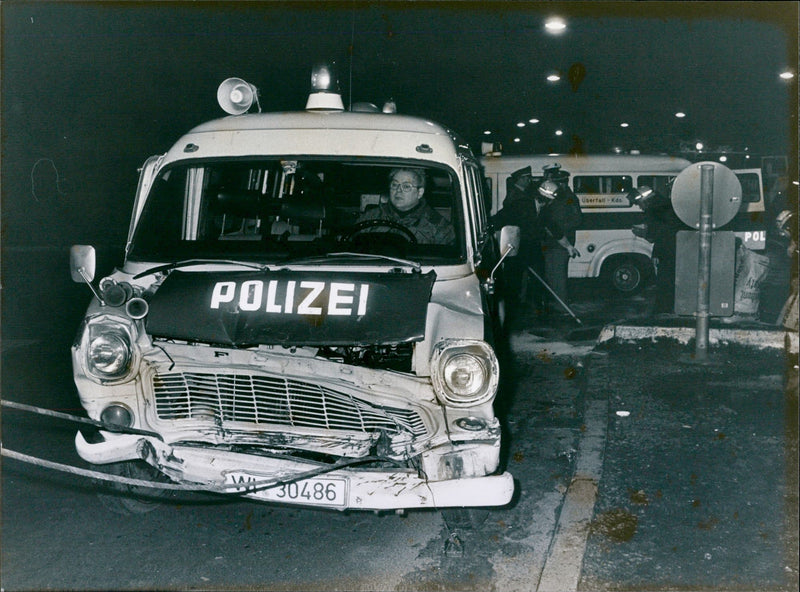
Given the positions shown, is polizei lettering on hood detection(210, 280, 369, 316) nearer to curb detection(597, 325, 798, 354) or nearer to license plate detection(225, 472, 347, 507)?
license plate detection(225, 472, 347, 507)

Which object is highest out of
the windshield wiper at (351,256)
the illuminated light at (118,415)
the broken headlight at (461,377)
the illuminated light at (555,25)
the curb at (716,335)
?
the illuminated light at (555,25)

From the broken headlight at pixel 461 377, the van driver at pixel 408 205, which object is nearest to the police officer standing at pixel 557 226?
the van driver at pixel 408 205

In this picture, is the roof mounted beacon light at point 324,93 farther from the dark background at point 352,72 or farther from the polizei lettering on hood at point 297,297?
the polizei lettering on hood at point 297,297

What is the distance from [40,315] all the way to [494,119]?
42.1 ft

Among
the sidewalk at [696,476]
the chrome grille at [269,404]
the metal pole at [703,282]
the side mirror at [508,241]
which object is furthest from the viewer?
the metal pole at [703,282]

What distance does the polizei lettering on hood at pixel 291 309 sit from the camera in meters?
3.93

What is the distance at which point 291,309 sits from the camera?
4078 mm

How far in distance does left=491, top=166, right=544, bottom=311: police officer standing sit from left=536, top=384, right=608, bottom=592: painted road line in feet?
17.4

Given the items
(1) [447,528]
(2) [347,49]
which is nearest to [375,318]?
(1) [447,528]

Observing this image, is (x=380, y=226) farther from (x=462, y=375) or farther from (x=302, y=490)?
(x=302, y=490)

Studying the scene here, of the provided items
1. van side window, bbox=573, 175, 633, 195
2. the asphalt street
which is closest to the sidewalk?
the asphalt street

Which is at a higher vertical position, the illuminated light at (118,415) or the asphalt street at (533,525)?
the illuminated light at (118,415)

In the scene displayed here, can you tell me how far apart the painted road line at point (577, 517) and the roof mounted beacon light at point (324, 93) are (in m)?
3.01

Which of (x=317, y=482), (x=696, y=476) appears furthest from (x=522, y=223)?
(x=317, y=482)
